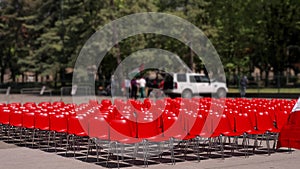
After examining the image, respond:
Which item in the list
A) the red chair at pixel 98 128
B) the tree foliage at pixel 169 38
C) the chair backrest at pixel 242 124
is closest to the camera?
the red chair at pixel 98 128

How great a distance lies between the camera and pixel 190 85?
3781cm

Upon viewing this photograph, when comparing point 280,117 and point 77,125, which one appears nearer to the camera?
point 77,125

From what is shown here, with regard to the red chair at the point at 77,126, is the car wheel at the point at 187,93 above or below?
above

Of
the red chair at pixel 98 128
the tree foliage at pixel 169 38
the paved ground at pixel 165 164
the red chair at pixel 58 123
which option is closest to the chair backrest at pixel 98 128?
the red chair at pixel 98 128

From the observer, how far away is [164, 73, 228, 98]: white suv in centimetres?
3706

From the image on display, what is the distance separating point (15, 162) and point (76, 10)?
43294 millimetres

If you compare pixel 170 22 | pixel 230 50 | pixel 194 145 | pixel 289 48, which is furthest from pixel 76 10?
pixel 194 145

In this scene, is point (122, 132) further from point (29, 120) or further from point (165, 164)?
point (29, 120)

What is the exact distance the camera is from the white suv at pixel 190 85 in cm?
3706

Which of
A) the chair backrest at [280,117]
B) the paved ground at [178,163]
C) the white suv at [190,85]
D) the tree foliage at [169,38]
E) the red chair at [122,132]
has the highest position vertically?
the tree foliage at [169,38]

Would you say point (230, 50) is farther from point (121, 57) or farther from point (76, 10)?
point (76, 10)

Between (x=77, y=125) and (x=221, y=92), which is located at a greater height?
(x=221, y=92)

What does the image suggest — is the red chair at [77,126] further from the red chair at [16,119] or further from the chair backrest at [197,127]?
the red chair at [16,119]

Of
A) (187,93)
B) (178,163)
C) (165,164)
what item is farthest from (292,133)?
(187,93)
